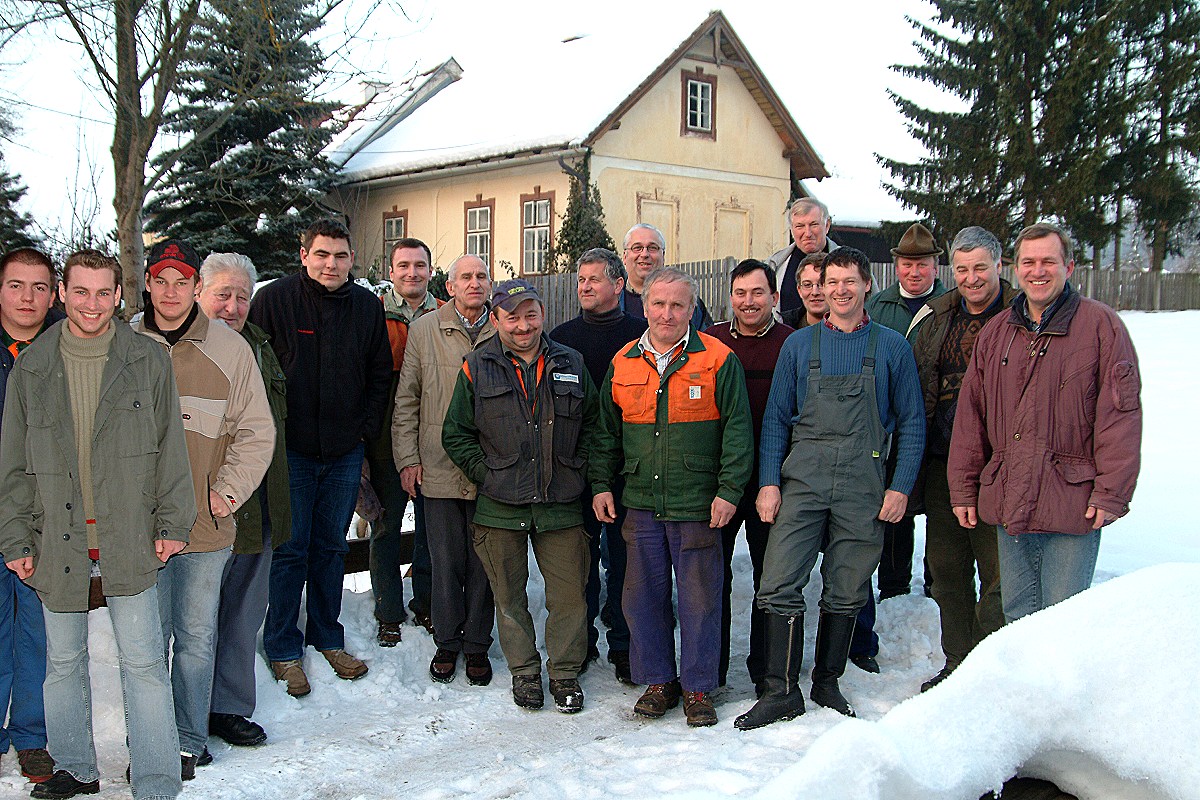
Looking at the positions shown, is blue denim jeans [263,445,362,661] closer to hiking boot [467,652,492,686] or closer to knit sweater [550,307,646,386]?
hiking boot [467,652,492,686]

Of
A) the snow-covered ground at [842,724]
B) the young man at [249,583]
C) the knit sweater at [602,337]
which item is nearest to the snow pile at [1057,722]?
the snow-covered ground at [842,724]

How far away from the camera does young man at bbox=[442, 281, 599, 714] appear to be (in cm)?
482

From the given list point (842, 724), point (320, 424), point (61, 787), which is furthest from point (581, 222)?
point (842, 724)

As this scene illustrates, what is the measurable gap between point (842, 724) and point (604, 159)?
19.9 metres

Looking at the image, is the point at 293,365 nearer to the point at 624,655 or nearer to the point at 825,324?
the point at 624,655

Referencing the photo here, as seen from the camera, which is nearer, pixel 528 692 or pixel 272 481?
pixel 272 481

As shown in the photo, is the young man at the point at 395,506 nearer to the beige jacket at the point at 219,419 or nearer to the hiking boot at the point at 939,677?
the beige jacket at the point at 219,419

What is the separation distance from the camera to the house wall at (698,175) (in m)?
21.1

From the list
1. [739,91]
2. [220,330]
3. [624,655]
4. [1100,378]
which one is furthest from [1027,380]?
[739,91]

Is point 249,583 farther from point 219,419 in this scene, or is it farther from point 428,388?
point 428,388

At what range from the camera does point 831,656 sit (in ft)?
15.1

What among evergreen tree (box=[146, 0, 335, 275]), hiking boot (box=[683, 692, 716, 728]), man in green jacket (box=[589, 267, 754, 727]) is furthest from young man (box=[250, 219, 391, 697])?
evergreen tree (box=[146, 0, 335, 275])

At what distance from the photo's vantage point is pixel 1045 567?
13.4ft

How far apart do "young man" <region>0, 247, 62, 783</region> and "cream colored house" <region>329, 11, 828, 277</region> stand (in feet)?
54.2
